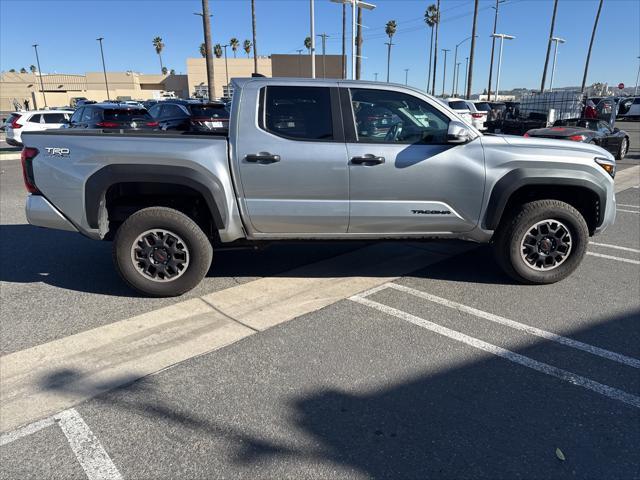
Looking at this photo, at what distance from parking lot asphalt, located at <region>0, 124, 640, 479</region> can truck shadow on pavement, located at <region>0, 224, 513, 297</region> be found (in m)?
0.08

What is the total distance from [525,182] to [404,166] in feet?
3.74

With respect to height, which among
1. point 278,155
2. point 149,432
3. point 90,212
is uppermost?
point 278,155

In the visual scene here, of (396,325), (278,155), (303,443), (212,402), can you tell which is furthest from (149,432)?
(278,155)

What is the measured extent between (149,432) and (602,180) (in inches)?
175

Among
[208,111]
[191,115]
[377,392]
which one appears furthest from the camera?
[208,111]

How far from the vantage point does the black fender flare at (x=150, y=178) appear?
4.05m

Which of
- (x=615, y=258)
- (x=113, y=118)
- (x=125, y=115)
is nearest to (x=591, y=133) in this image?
(x=615, y=258)

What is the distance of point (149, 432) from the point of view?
8.71ft

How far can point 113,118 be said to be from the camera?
14.2 m

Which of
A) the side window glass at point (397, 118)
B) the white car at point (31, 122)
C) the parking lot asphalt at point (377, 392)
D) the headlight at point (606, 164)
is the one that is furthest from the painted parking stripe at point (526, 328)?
the white car at point (31, 122)

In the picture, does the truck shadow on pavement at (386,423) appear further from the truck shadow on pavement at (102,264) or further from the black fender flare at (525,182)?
the truck shadow on pavement at (102,264)

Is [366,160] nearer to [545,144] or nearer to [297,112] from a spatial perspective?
[297,112]

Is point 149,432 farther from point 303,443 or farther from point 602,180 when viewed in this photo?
point 602,180

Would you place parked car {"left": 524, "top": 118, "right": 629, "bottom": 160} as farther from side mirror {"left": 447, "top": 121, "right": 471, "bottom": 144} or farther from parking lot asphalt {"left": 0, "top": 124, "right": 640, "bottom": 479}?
side mirror {"left": 447, "top": 121, "right": 471, "bottom": 144}
